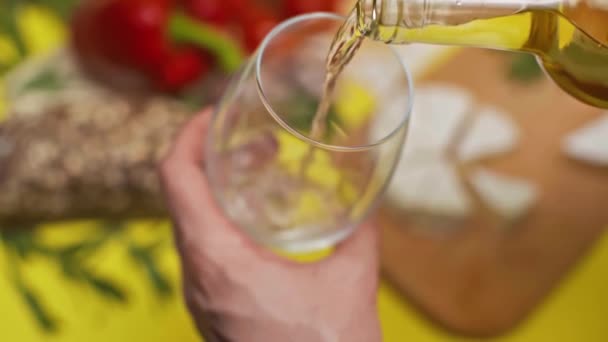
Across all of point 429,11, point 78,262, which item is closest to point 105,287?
point 78,262

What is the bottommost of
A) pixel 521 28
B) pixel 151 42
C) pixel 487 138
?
pixel 487 138

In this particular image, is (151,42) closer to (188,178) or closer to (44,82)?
(44,82)

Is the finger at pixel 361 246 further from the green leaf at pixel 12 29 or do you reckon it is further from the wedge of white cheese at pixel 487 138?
the green leaf at pixel 12 29

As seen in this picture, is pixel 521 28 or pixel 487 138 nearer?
pixel 521 28

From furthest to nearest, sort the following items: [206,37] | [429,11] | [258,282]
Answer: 1. [206,37]
2. [258,282]
3. [429,11]

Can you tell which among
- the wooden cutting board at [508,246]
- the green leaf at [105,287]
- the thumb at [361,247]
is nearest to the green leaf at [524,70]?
the wooden cutting board at [508,246]

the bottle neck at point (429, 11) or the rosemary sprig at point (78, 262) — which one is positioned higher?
the bottle neck at point (429, 11)

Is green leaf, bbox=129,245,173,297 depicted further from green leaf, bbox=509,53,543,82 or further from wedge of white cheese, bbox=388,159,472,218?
green leaf, bbox=509,53,543,82
